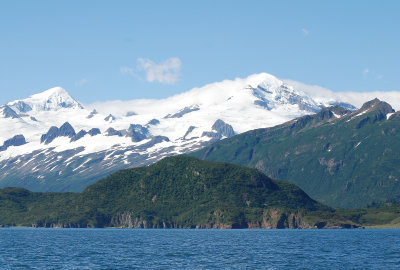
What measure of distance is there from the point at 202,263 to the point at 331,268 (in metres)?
35.1

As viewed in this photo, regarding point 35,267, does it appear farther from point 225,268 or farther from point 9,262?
point 225,268

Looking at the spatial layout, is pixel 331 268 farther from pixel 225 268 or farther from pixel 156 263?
pixel 156 263

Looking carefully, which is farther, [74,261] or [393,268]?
[74,261]

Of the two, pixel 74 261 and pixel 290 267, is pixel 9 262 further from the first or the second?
pixel 290 267

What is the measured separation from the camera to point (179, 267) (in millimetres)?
184625

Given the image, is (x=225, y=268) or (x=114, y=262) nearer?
Result: (x=225, y=268)

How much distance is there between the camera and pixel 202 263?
195625 mm

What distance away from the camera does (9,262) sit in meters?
198

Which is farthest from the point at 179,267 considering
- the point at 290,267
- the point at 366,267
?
the point at 366,267

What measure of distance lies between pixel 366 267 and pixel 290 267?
19854 mm

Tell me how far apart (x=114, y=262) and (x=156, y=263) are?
1242 cm

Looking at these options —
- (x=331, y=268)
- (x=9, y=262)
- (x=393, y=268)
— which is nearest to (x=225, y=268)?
(x=331, y=268)

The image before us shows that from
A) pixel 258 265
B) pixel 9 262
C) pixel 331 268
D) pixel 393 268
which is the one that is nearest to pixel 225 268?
pixel 258 265

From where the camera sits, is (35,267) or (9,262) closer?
(35,267)
